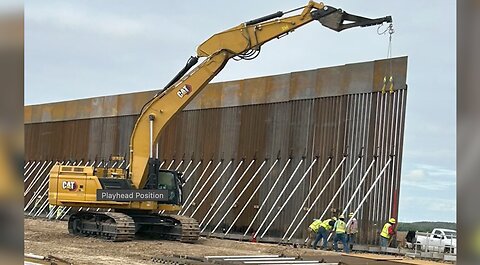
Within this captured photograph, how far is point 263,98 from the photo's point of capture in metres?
25.2

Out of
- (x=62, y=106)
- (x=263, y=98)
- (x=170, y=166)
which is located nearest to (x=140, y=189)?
(x=263, y=98)

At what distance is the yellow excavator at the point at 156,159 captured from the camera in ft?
57.9

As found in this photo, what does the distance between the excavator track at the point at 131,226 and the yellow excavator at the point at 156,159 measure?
0.03 meters

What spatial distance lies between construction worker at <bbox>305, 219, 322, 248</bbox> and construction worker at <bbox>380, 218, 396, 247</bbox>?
6.87 feet

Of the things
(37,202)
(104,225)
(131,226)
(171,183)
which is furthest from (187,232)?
(37,202)

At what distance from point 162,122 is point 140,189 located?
2076 millimetres

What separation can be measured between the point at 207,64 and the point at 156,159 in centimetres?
323

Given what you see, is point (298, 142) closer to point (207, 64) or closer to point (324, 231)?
point (324, 231)

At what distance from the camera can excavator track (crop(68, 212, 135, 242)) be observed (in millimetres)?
17547

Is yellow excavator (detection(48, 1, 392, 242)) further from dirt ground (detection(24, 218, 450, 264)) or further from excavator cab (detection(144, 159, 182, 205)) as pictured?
dirt ground (detection(24, 218, 450, 264))

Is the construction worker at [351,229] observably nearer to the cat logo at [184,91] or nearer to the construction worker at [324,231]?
the construction worker at [324,231]

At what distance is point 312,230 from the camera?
68.9 feet

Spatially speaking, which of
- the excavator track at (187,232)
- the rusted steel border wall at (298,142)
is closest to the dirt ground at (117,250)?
the excavator track at (187,232)

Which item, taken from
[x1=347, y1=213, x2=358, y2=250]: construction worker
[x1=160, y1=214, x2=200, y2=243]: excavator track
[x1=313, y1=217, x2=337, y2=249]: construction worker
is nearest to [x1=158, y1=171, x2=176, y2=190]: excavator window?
[x1=160, y1=214, x2=200, y2=243]: excavator track
